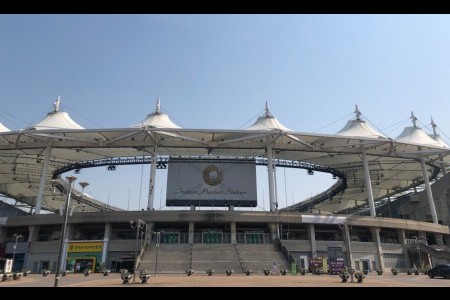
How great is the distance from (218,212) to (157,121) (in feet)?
57.5

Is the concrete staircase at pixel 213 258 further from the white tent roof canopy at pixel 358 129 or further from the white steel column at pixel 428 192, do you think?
the white steel column at pixel 428 192

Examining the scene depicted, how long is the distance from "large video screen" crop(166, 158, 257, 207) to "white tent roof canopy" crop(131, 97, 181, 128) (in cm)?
661

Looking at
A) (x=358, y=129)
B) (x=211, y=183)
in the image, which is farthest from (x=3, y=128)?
(x=358, y=129)

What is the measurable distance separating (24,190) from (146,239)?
4681 centimetres

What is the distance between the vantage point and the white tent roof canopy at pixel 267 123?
57.9m

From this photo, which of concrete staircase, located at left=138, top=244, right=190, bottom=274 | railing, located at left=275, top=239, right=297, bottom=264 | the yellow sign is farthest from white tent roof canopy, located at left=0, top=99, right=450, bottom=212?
concrete staircase, located at left=138, top=244, right=190, bottom=274

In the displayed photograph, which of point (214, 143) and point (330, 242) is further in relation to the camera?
point (214, 143)

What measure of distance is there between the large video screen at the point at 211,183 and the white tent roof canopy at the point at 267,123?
6458 mm

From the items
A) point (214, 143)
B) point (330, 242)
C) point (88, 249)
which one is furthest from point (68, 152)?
point (330, 242)

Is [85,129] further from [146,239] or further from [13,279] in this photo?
[13,279]

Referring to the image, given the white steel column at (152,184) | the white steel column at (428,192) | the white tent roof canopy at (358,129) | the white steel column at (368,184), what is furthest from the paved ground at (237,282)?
the white steel column at (428,192)

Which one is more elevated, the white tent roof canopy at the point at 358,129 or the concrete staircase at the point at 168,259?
the white tent roof canopy at the point at 358,129
